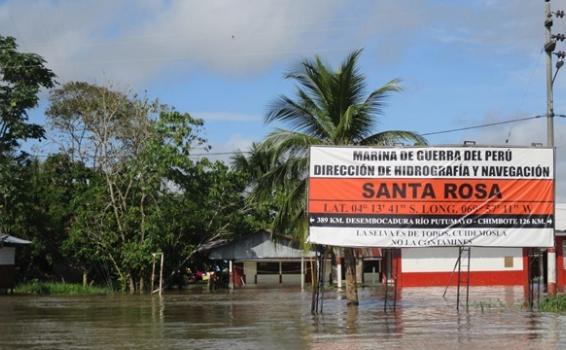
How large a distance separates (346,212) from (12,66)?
1789cm

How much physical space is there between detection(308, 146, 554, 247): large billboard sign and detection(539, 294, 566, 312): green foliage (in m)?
1.72

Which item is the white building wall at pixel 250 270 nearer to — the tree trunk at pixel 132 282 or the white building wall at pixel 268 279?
the white building wall at pixel 268 279

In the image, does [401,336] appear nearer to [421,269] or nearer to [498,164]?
[498,164]

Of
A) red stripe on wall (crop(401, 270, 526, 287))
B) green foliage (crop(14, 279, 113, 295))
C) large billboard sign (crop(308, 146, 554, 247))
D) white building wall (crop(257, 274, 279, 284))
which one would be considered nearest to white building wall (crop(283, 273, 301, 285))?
white building wall (crop(257, 274, 279, 284))

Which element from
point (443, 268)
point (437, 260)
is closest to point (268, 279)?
point (437, 260)

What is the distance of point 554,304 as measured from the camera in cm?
2308

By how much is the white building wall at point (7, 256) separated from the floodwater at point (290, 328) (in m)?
17.4

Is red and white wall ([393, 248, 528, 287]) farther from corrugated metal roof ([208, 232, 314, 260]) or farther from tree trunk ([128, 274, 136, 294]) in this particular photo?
tree trunk ([128, 274, 136, 294])

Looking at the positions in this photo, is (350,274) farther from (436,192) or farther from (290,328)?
(290,328)

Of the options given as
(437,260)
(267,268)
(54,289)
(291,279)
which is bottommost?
(54,289)

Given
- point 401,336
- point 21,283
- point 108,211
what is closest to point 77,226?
point 108,211

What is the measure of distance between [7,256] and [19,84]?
14.1 meters

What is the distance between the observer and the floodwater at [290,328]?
53.2 ft

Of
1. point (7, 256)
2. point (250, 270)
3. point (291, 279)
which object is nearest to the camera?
point (7, 256)
